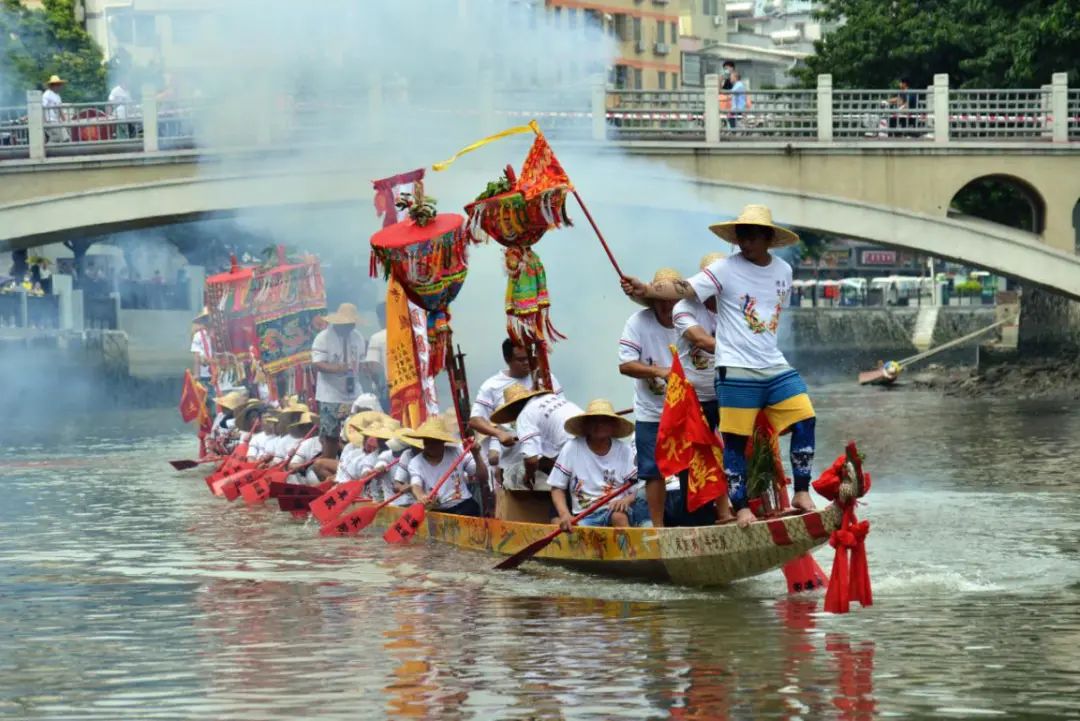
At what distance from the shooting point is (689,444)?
12.4 m

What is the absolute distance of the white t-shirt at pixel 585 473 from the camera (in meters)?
13.9

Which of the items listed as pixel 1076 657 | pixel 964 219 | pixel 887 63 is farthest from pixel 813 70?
pixel 1076 657

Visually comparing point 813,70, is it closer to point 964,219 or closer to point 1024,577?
point 964,219

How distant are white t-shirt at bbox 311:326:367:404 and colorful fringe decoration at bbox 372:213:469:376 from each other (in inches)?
161

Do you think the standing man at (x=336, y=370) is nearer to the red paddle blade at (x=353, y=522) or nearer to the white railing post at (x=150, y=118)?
the red paddle blade at (x=353, y=522)

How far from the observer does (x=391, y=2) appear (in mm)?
29750

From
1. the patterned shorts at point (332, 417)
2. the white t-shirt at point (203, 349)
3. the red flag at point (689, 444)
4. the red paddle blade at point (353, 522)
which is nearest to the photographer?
the red flag at point (689, 444)

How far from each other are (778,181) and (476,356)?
5519mm

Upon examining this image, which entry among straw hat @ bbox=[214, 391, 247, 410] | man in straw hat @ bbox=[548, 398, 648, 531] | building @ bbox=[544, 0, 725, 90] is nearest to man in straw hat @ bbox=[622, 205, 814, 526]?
man in straw hat @ bbox=[548, 398, 648, 531]

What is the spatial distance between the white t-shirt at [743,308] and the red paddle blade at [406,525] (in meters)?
4.75

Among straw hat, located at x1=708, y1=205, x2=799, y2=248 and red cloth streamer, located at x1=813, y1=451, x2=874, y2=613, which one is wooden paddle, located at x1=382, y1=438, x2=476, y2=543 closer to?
straw hat, located at x1=708, y1=205, x2=799, y2=248

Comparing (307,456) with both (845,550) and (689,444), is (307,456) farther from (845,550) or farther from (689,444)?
(845,550)

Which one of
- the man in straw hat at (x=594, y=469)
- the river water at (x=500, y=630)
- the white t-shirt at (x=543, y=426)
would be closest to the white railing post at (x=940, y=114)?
the river water at (x=500, y=630)

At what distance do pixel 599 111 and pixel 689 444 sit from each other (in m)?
21.1
